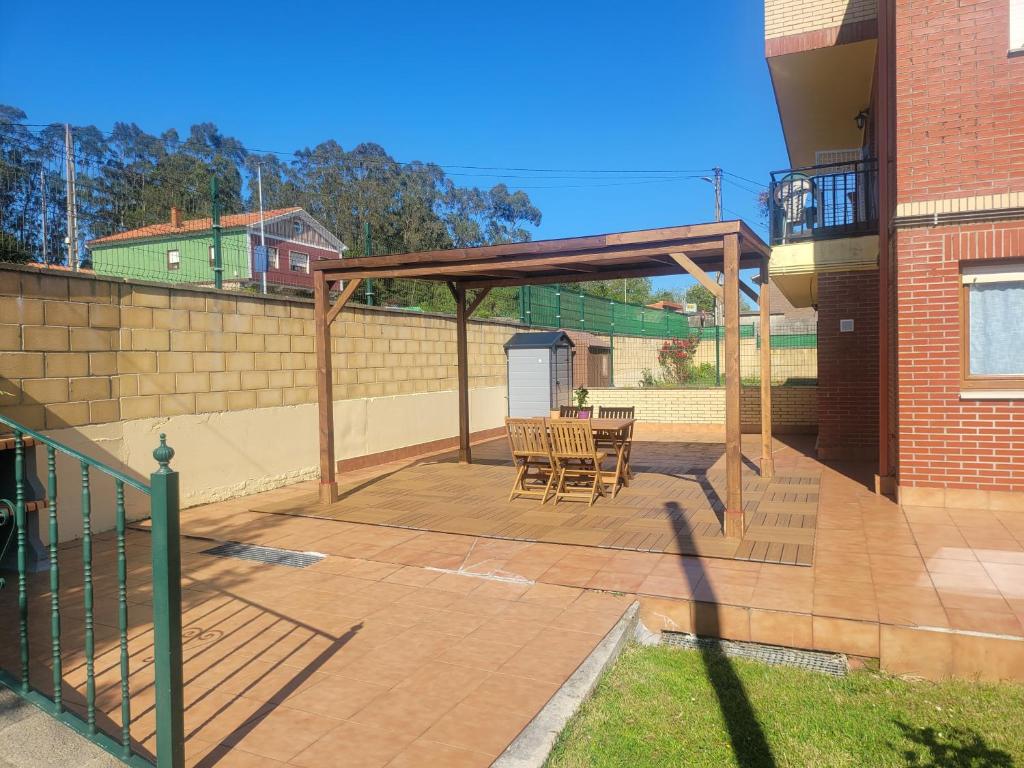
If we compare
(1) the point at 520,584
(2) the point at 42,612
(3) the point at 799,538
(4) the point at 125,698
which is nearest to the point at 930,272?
(3) the point at 799,538

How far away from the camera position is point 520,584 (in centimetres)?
511

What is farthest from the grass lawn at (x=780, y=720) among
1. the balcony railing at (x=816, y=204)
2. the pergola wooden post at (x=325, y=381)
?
the balcony railing at (x=816, y=204)

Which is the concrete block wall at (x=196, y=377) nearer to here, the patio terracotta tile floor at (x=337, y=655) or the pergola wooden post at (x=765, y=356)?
the patio terracotta tile floor at (x=337, y=655)

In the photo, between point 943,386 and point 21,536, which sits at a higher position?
point 943,386

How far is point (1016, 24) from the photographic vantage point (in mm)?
6742

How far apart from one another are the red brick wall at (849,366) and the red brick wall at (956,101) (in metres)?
3.45

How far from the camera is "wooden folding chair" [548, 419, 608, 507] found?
7.34 m

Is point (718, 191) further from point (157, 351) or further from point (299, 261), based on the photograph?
point (157, 351)

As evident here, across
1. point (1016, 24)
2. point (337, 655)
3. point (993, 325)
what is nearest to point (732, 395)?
point (993, 325)

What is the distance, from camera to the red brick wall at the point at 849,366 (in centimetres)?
1047

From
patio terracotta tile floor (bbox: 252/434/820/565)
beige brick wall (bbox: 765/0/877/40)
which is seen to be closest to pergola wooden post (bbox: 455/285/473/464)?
patio terracotta tile floor (bbox: 252/434/820/565)

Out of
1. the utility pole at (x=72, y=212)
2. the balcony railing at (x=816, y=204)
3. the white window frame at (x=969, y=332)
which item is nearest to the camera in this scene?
the white window frame at (x=969, y=332)

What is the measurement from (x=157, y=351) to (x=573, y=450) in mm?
4310

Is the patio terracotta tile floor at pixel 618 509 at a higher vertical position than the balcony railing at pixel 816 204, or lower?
lower
